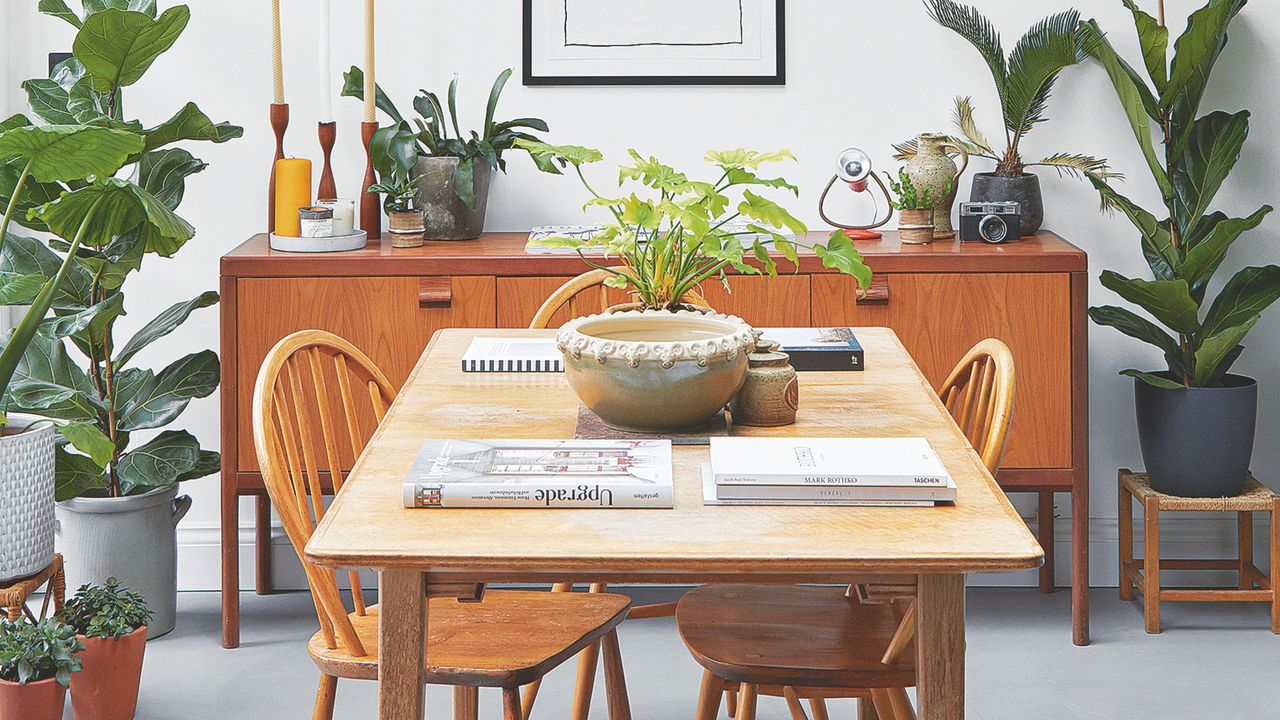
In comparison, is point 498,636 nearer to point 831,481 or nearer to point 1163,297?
point 831,481

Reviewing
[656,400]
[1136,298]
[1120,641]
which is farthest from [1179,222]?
[656,400]

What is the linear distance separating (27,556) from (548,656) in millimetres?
1390

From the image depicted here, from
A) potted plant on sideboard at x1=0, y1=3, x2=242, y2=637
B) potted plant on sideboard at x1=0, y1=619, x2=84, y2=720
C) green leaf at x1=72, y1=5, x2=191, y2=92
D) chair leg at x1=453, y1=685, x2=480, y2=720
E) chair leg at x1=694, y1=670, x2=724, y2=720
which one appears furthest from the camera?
potted plant on sideboard at x1=0, y1=3, x2=242, y2=637

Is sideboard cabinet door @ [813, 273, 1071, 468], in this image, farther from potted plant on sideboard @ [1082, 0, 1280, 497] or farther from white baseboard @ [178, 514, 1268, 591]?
white baseboard @ [178, 514, 1268, 591]

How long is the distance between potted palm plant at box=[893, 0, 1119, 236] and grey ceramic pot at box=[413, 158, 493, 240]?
110 centimetres

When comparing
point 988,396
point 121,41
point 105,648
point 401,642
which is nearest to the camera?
point 401,642

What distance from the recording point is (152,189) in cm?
322

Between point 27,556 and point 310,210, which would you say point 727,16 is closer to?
point 310,210

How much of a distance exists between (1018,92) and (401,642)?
249cm

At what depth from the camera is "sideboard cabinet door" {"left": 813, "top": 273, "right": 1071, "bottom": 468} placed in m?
3.23

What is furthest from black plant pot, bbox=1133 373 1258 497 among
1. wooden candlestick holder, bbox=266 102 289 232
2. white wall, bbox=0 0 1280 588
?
wooden candlestick holder, bbox=266 102 289 232

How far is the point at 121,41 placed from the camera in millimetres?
2857

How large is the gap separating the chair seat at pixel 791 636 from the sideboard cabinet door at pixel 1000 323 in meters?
1.19

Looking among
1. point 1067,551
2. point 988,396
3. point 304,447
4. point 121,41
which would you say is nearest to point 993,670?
point 1067,551
